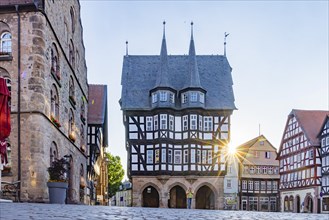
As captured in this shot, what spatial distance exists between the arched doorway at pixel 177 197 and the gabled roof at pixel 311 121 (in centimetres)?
1201

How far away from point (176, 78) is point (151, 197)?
389 inches

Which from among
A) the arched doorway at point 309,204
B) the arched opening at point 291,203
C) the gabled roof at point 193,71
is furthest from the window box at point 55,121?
the arched opening at point 291,203

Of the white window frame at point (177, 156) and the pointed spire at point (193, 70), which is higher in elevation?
the pointed spire at point (193, 70)

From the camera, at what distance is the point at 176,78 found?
41062mm

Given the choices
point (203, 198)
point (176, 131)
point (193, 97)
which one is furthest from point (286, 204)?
point (193, 97)

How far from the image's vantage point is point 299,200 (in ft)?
149

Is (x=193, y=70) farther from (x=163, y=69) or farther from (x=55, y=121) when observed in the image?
(x=55, y=121)

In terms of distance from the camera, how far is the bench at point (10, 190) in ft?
55.3

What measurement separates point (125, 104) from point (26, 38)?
843 inches

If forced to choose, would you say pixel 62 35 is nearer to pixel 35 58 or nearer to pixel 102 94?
pixel 35 58

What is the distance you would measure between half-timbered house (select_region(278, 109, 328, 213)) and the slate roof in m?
8.68

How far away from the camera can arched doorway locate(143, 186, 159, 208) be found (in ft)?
131

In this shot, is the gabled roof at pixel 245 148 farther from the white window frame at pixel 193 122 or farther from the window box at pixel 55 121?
the window box at pixel 55 121

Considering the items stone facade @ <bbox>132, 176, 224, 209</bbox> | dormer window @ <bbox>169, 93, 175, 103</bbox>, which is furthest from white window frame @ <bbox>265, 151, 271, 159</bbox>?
dormer window @ <bbox>169, 93, 175, 103</bbox>
